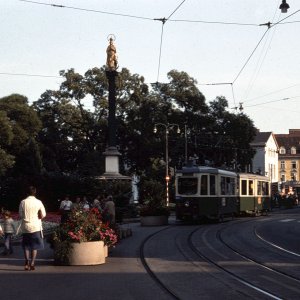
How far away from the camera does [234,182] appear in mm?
36062

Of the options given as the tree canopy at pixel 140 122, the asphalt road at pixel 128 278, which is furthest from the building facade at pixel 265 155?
the asphalt road at pixel 128 278

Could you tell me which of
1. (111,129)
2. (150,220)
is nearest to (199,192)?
(150,220)

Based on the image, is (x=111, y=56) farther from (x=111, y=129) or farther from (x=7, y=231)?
(x=7, y=231)

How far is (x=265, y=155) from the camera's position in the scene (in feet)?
371

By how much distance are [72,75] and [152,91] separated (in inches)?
340

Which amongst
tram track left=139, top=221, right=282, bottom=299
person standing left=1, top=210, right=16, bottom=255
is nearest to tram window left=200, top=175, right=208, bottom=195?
→ tram track left=139, top=221, right=282, bottom=299

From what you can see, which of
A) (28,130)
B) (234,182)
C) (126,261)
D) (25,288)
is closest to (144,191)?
(234,182)

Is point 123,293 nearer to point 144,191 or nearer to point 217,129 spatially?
point 144,191

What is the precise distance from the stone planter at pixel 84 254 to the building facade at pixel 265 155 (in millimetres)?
96701

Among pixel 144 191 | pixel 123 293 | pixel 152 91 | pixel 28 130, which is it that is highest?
pixel 152 91

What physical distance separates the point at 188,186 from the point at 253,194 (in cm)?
871

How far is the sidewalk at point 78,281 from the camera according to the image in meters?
9.80

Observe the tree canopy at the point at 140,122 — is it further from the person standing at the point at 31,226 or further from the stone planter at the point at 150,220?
the person standing at the point at 31,226

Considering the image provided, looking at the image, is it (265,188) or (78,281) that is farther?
(265,188)
